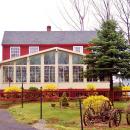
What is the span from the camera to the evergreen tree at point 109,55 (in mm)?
33375

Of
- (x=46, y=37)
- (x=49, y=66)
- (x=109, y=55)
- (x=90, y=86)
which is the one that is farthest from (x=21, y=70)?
(x=109, y=55)

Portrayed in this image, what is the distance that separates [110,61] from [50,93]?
8763 millimetres

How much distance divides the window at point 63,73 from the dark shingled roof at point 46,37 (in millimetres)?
9070

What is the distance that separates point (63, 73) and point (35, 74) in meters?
2.76

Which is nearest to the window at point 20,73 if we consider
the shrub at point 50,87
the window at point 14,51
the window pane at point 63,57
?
the shrub at point 50,87

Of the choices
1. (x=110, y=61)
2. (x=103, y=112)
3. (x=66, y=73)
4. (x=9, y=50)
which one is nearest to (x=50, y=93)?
(x=66, y=73)

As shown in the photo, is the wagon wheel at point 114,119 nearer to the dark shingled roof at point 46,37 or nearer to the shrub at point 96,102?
the shrub at point 96,102

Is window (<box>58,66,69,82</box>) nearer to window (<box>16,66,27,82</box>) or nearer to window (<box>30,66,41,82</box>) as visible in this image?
window (<box>30,66,41,82</box>)

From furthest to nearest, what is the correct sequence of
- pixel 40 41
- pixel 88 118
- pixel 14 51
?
pixel 40 41 < pixel 14 51 < pixel 88 118

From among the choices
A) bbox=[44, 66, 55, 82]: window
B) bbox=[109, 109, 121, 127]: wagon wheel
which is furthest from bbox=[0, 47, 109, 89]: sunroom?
bbox=[109, 109, 121, 127]: wagon wheel

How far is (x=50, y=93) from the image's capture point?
4050cm

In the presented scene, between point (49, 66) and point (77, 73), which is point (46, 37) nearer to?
point (49, 66)

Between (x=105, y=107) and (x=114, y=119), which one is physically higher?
(x=105, y=107)

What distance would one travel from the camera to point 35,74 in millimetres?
45719
